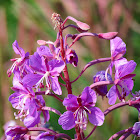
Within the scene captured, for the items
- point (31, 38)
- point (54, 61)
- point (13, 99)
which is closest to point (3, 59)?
point (31, 38)

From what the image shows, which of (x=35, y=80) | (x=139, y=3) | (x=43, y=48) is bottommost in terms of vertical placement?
(x=35, y=80)

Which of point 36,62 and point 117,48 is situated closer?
point 36,62

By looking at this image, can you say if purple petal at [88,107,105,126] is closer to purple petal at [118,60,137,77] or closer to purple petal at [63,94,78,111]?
purple petal at [63,94,78,111]

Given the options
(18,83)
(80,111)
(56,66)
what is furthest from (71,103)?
(18,83)

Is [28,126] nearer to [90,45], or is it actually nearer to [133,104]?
[133,104]

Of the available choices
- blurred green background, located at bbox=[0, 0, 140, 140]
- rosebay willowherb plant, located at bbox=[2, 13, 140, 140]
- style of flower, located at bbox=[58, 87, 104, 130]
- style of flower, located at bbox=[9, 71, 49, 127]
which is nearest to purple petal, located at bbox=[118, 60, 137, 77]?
rosebay willowherb plant, located at bbox=[2, 13, 140, 140]

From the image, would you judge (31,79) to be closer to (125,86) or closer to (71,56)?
(71,56)
